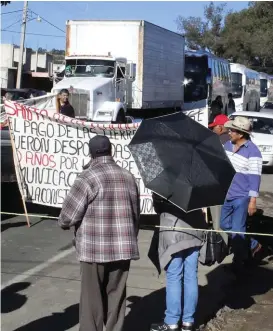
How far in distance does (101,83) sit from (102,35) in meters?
2.89

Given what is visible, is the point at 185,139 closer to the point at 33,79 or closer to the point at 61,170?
the point at 61,170

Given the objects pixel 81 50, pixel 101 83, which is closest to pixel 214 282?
pixel 101 83

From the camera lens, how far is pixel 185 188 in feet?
16.1

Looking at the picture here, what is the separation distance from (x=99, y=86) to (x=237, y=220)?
14.9 meters

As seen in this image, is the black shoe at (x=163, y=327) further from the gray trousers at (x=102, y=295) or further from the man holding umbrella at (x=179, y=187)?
the gray trousers at (x=102, y=295)

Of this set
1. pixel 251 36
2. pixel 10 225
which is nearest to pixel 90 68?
pixel 10 225

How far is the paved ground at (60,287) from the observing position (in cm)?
569

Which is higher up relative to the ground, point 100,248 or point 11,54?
point 11,54

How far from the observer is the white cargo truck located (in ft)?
68.7

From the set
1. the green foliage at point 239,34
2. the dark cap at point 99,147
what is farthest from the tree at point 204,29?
the dark cap at point 99,147

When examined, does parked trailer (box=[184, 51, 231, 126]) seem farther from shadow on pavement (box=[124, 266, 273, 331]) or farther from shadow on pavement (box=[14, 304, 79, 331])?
shadow on pavement (box=[14, 304, 79, 331])

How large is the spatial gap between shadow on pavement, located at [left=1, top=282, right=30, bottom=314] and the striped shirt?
2.47m

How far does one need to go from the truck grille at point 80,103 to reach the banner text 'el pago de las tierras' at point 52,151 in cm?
1138

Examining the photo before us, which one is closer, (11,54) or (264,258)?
(264,258)
